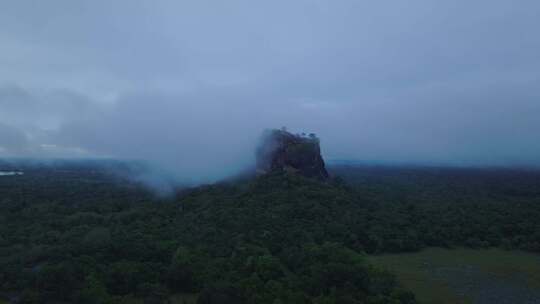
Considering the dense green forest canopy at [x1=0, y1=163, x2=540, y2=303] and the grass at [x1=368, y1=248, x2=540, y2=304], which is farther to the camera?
the grass at [x1=368, y1=248, x2=540, y2=304]

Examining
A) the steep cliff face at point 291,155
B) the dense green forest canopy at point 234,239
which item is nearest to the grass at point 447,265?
the dense green forest canopy at point 234,239

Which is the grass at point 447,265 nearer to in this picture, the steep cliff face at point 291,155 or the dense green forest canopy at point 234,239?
the dense green forest canopy at point 234,239

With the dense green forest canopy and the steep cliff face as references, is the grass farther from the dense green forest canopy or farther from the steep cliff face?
the steep cliff face

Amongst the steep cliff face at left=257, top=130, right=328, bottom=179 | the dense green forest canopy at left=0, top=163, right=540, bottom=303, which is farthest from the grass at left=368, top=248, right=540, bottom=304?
the steep cliff face at left=257, top=130, right=328, bottom=179

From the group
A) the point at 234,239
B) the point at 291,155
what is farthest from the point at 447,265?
the point at 291,155

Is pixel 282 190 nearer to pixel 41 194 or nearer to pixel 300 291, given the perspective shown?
pixel 300 291

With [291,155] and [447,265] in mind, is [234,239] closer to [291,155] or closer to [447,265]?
[447,265]
